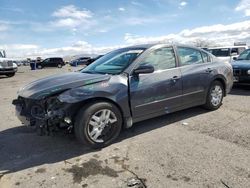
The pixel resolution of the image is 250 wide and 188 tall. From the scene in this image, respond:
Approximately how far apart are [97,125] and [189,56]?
2663 millimetres

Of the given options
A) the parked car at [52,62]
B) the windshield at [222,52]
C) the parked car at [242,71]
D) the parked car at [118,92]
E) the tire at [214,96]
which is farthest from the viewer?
the parked car at [52,62]

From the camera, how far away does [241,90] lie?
8484 millimetres

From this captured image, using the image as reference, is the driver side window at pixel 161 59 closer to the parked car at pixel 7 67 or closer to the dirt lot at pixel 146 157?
the dirt lot at pixel 146 157

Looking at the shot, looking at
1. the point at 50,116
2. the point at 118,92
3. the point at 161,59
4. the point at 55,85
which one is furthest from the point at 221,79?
the point at 50,116

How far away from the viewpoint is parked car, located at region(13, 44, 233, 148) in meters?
3.95

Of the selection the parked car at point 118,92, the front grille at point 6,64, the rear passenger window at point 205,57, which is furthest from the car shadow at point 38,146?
the front grille at point 6,64

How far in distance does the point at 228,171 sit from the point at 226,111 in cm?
294

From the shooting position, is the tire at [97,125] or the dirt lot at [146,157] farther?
the tire at [97,125]

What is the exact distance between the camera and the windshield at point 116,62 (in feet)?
15.4

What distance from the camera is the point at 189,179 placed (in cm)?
312

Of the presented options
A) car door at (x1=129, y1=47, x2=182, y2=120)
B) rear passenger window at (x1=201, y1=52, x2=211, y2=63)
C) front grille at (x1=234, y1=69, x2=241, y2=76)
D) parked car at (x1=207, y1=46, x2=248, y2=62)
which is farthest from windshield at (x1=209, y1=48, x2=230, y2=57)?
car door at (x1=129, y1=47, x2=182, y2=120)

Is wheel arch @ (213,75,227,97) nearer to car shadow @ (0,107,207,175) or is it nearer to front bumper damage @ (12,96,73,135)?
car shadow @ (0,107,207,175)

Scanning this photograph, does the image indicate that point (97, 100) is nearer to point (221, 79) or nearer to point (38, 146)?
point (38, 146)

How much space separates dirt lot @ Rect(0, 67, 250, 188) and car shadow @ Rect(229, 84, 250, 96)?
2.73 meters
